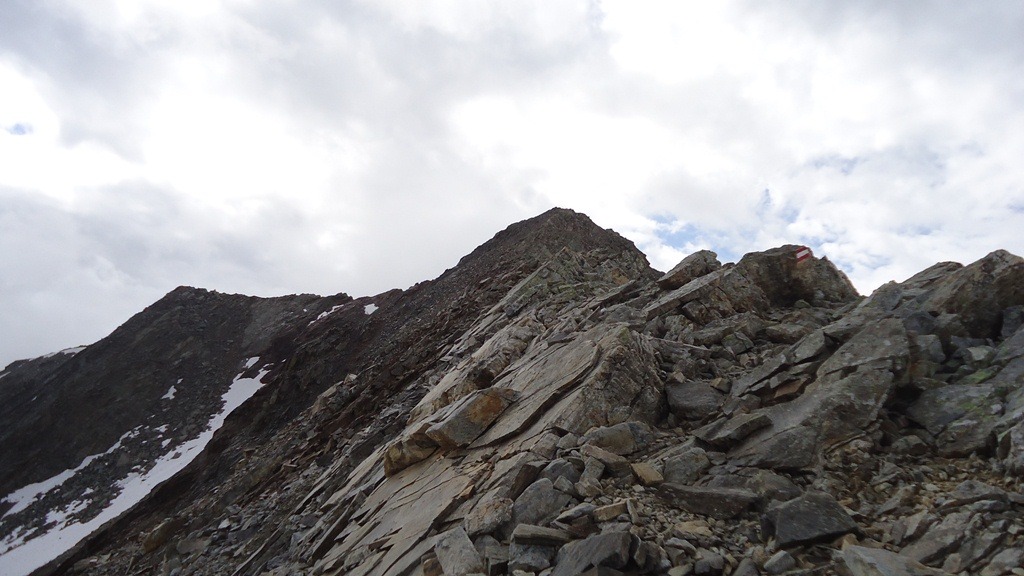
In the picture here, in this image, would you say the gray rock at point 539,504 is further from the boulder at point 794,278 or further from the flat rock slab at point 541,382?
the boulder at point 794,278

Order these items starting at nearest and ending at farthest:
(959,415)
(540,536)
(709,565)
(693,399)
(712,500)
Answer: (709,565)
(540,536)
(712,500)
(959,415)
(693,399)

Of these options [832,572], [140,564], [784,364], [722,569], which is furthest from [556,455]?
[140,564]

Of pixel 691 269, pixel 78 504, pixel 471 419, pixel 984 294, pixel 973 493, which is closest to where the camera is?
pixel 973 493

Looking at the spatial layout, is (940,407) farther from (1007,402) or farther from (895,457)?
(895,457)

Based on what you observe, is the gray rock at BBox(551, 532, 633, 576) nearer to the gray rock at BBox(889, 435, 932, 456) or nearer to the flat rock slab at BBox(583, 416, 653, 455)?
the flat rock slab at BBox(583, 416, 653, 455)

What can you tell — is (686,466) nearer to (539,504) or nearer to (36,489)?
(539,504)

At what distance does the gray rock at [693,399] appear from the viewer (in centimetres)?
976

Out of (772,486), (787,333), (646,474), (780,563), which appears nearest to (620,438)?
(646,474)

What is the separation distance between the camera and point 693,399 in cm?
1006

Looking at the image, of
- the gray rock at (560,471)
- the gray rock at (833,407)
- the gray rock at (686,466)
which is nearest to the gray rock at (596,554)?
the gray rock at (560,471)

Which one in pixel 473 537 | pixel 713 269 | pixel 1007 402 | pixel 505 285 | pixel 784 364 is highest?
pixel 505 285

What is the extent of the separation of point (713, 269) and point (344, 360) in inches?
1172

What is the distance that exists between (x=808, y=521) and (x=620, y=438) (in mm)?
3522

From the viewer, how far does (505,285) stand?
3072 centimetres
